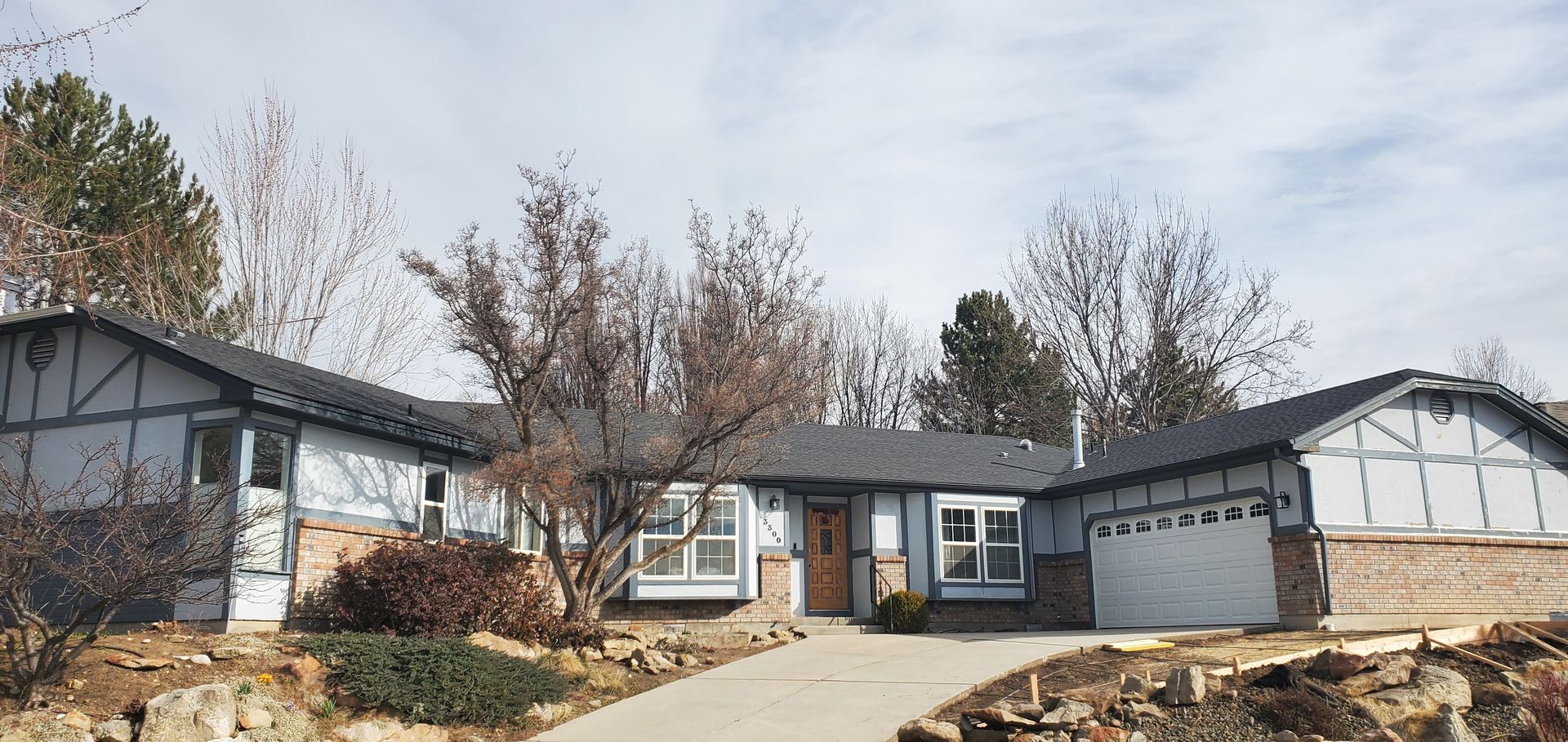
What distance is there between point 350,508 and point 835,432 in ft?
38.5

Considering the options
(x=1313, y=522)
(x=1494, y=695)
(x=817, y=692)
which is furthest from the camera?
(x=1313, y=522)

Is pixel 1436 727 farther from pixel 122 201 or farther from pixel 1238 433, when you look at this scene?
pixel 122 201

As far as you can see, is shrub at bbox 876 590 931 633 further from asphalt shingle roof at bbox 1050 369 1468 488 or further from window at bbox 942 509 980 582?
A: asphalt shingle roof at bbox 1050 369 1468 488

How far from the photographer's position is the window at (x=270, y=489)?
49.1ft

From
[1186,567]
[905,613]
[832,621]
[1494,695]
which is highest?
[1186,567]

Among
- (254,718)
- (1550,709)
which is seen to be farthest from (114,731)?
(1550,709)

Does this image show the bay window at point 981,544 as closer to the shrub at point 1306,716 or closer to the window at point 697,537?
the window at point 697,537

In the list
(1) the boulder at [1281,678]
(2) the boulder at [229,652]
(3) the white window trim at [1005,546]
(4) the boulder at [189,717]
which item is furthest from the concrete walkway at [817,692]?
(3) the white window trim at [1005,546]

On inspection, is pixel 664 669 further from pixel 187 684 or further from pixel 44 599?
pixel 44 599

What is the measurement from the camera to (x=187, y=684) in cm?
1146

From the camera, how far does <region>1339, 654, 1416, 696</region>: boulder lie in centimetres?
1184

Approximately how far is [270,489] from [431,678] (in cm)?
449

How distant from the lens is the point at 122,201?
2430cm

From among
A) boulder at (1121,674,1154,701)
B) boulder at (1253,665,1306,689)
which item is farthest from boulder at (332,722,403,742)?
boulder at (1253,665,1306,689)
